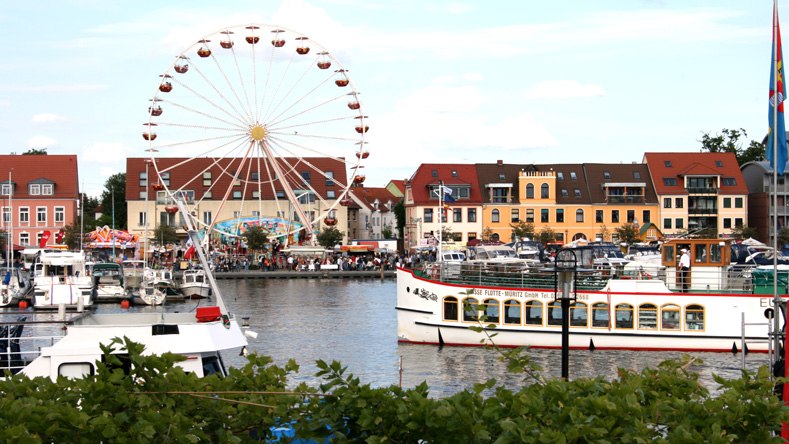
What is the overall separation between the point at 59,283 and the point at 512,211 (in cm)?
5264

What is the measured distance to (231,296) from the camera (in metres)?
68.2

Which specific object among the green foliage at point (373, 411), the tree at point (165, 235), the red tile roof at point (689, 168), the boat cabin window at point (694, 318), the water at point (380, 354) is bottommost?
the water at point (380, 354)

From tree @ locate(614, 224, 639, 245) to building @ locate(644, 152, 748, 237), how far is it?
6.60 m

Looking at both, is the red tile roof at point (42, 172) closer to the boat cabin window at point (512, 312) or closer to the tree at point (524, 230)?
the tree at point (524, 230)

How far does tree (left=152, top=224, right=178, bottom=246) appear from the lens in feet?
335

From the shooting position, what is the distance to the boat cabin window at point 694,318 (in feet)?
119

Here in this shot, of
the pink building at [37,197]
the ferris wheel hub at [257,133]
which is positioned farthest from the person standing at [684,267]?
the pink building at [37,197]

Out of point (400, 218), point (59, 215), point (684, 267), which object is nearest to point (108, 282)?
point (684, 267)

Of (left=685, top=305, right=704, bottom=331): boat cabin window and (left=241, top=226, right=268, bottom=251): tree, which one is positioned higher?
(left=241, top=226, right=268, bottom=251): tree

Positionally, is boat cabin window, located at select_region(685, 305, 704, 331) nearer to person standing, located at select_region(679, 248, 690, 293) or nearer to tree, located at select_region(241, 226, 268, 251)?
person standing, located at select_region(679, 248, 690, 293)

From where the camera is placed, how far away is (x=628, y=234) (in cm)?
9919

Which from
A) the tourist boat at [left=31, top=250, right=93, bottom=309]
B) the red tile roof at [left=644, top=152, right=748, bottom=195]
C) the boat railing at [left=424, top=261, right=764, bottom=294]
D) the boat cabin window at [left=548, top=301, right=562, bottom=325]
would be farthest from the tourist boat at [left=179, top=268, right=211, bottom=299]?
the red tile roof at [left=644, top=152, right=748, bottom=195]

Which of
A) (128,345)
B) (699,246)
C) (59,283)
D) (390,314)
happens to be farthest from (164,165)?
(128,345)

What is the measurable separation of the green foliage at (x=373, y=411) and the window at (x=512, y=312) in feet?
88.9
